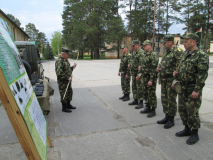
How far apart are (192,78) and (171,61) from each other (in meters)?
0.72

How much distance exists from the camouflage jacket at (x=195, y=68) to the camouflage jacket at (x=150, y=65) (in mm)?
1065

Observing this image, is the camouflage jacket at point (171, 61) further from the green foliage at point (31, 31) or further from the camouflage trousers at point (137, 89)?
the green foliage at point (31, 31)

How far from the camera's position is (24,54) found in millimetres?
7930

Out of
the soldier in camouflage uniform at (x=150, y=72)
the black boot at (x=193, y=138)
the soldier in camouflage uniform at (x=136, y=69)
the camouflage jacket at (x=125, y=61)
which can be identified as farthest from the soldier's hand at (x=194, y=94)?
the camouflage jacket at (x=125, y=61)

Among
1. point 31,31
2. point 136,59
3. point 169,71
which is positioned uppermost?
point 31,31

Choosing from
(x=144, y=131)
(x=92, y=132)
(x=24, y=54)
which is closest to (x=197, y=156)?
(x=144, y=131)

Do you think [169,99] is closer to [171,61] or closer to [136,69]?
[171,61]

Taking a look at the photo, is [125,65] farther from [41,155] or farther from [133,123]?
[41,155]

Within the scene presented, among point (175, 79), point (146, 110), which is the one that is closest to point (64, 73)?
point (146, 110)

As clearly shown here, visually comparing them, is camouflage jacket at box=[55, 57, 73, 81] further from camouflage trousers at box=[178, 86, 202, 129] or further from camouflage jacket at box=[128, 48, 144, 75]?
camouflage trousers at box=[178, 86, 202, 129]

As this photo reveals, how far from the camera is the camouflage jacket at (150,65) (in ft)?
14.2

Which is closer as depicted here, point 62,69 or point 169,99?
point 169,99

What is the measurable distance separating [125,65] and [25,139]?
455 centimetres

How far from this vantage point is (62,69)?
4.70 meters
